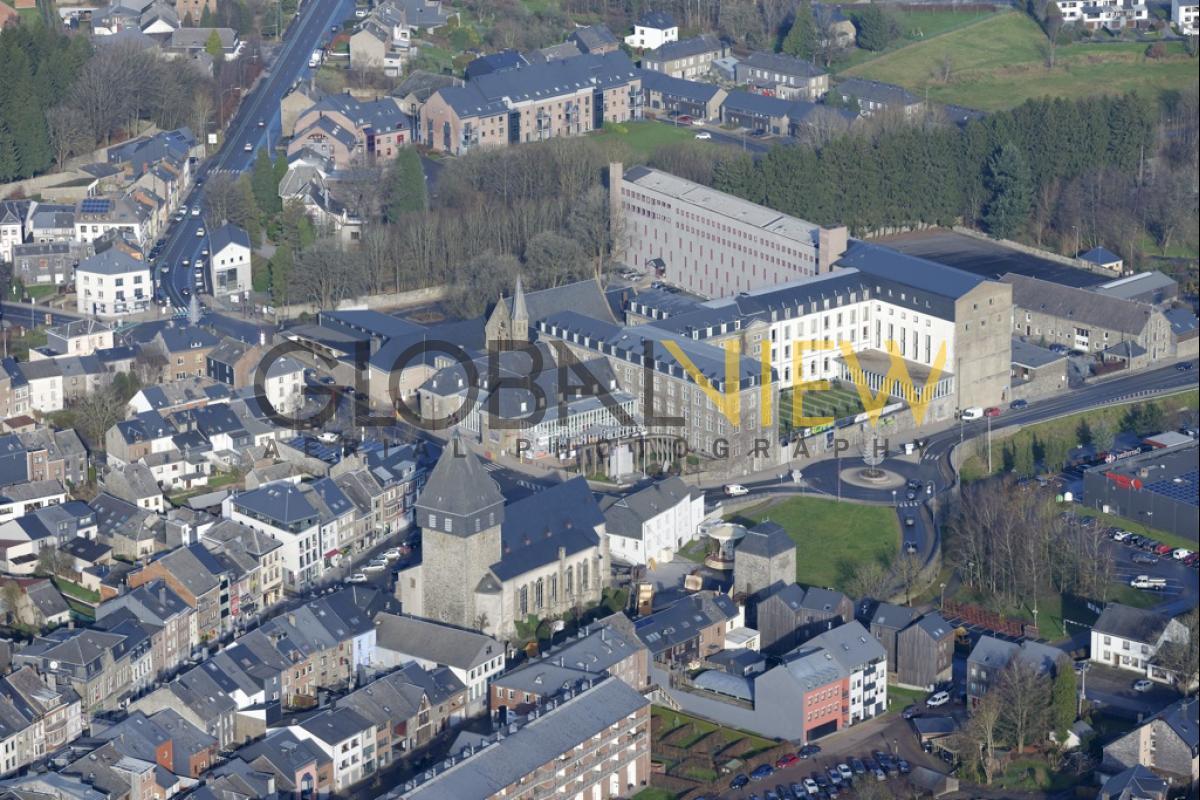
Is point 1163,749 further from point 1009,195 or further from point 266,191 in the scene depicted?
point 266,191

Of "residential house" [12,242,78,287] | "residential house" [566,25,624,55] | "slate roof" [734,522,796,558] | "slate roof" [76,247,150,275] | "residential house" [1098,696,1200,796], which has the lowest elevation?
"residential house" [1098,696,1200,796]

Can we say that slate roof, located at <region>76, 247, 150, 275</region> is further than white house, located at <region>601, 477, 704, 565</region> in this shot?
Yes

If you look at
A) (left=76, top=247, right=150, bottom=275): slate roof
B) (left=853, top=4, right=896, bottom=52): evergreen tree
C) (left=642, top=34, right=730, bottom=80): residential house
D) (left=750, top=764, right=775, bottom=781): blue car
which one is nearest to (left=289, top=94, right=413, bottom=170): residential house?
(left=76, top=247, right=150, bottom=275): slate roof

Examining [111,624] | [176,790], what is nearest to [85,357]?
[111,624]

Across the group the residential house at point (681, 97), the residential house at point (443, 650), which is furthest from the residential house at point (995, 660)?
the residential house at point (681, 97)

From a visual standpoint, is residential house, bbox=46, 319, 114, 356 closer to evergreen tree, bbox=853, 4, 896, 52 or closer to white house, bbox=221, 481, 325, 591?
white house, bbox=221, 481, 325, 591

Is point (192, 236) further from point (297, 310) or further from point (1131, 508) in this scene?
point (1131, 508)

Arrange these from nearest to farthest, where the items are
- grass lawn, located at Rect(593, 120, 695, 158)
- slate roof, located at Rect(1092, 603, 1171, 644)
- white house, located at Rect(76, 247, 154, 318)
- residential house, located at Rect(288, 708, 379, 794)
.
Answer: residential house, located at Rect(288, 708, 379, 794)
slate roof, located at Rect(1092, 603, 1171, 644)
white house, located at Rect(76, 247, 154, 318)
grass lawn, located at Rect(593, 120, 695, 158)

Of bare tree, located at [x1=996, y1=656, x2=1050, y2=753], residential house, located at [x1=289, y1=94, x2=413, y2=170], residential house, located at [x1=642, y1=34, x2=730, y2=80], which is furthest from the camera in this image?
residential house, located at [x1=642, y1=34, x2=730, y2=80]
